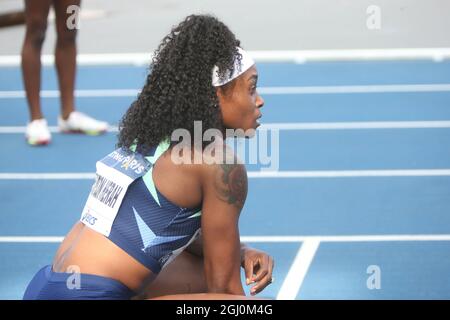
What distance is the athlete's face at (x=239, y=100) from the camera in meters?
3.19

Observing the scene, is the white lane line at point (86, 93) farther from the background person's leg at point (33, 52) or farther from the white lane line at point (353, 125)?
the background person's leg at point (33, 52)

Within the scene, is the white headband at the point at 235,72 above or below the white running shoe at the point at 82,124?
above

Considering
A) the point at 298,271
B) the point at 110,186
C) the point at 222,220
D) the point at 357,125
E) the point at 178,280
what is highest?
the point at 110,186

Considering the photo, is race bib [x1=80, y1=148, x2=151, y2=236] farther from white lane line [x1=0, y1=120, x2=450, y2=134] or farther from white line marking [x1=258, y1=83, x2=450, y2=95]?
white line marking [x1=258, y1=83, x2=450, y2=95]

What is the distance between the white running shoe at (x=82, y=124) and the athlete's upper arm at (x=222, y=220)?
4235 millimetres

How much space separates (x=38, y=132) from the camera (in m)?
6.97

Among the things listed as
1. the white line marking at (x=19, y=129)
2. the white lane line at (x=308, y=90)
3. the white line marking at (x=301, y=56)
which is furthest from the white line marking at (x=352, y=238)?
the white line marking at (x=301, y=56)

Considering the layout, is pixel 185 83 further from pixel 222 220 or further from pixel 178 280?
pixel 178 280

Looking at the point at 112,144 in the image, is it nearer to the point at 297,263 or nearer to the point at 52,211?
the point at 52,211

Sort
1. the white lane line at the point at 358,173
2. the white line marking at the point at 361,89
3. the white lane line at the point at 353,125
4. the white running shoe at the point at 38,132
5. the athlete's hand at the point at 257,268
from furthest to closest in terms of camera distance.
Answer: the white line marking at the point at 361,89, the white lane line at the point at 353,125, the white running shoe at the point at 38,132, the white lane line at the point at 358,173, the athlete's hand at the point at 257,268

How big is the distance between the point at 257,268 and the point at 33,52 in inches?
155

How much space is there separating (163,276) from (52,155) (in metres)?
3.52

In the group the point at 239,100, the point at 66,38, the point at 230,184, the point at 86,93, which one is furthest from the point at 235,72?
the point at 86,93

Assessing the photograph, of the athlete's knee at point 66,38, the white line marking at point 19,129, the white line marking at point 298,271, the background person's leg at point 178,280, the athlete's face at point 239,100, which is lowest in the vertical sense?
the white line marking at point 298,271
